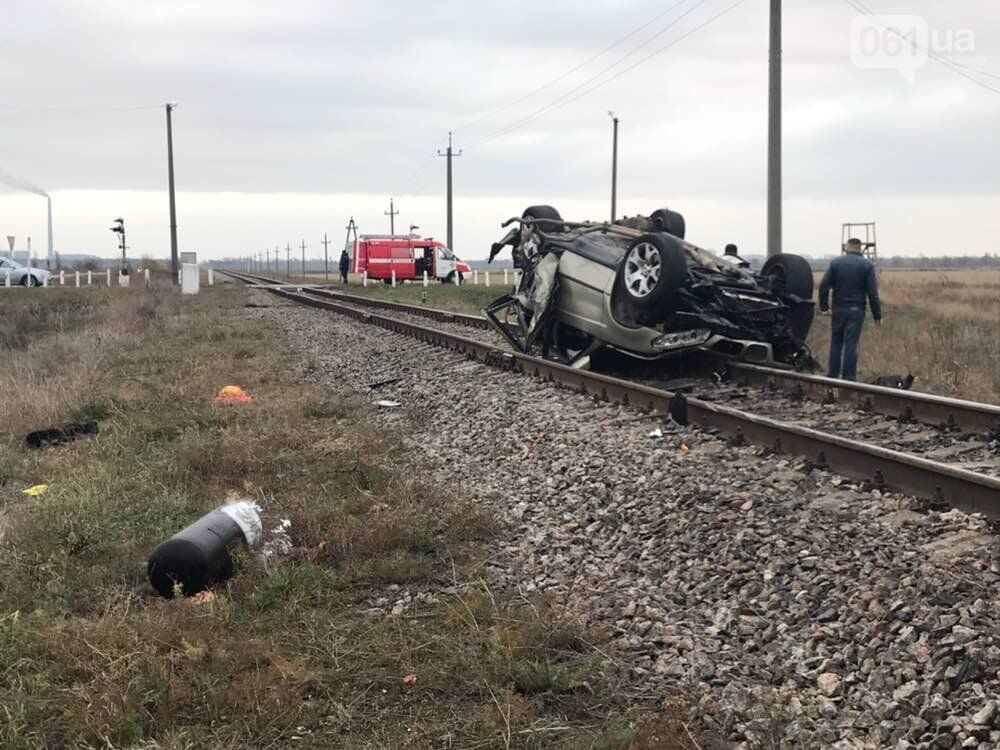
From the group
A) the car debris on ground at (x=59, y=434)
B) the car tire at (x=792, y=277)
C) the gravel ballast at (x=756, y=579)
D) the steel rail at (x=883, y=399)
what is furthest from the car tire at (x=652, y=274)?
the car debris on ground at (x=59, y=434)

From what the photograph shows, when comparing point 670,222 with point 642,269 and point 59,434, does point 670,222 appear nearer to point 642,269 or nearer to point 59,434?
point 642,269

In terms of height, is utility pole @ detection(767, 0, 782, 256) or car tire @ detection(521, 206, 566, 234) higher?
utility pole @ detection(767, 0, 782, 256)

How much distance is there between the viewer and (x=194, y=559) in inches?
201

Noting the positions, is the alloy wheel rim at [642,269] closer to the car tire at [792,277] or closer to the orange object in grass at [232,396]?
the car tire at [792,277]

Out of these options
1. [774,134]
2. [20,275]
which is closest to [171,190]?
[20,275]

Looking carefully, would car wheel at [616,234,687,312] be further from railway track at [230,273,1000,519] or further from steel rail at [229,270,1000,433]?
steel rail at [229,270,1000,433]

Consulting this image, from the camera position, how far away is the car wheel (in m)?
9.67

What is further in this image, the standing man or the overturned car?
the standing man

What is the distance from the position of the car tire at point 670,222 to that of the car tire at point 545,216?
131 cm

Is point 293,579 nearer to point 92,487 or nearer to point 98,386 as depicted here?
point 92,487

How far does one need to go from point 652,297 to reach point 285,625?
238 inches

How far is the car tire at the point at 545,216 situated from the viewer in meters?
12.7

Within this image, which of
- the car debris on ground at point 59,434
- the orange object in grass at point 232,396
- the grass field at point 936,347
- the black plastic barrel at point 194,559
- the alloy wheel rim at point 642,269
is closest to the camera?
the black plastic barrel at point 194,559

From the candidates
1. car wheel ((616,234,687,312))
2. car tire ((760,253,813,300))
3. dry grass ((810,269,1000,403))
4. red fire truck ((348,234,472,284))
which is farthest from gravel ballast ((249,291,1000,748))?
red fire truck ((348,234,472,284))
